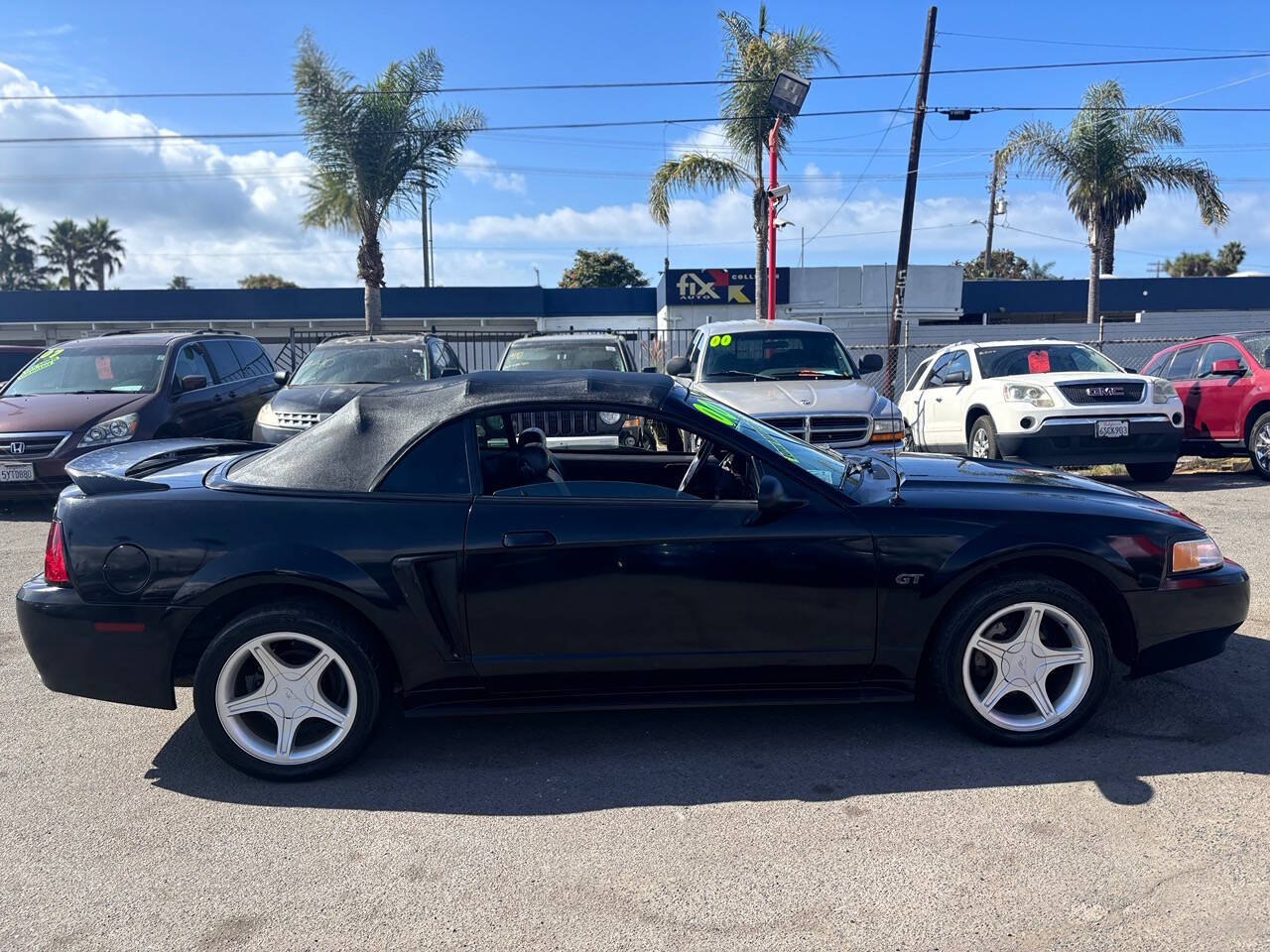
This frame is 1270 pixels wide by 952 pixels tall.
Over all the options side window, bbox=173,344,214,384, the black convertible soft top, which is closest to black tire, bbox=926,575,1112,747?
the black convertible soft top

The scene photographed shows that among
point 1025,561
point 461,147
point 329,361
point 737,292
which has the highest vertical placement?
point 461,147

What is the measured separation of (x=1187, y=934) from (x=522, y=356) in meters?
9.19

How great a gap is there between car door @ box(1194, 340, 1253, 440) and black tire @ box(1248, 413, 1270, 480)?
0.38ft

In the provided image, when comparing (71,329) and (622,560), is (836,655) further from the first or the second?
(71,329)

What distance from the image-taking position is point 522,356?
1098 cm

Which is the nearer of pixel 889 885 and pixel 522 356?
pixel 889 885

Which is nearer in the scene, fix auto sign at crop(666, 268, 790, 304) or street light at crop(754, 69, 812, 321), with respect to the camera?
street light at crop(754, 69, 812, 321)

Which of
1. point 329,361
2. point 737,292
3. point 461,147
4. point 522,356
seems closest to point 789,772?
point 522,356

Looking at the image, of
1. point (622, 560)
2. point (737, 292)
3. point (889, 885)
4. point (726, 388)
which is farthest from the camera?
point (737, 292)

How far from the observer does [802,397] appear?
875 centimetres

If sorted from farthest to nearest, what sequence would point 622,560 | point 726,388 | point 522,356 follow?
point 522,356 < point 726,388 < point 622,560

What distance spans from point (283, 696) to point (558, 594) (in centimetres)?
114

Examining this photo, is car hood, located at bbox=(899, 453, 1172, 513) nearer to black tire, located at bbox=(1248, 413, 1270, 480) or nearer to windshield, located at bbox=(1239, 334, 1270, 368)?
black tire, located at bbox=(1248, 413, 1270, 480)

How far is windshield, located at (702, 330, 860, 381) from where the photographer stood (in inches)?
381
